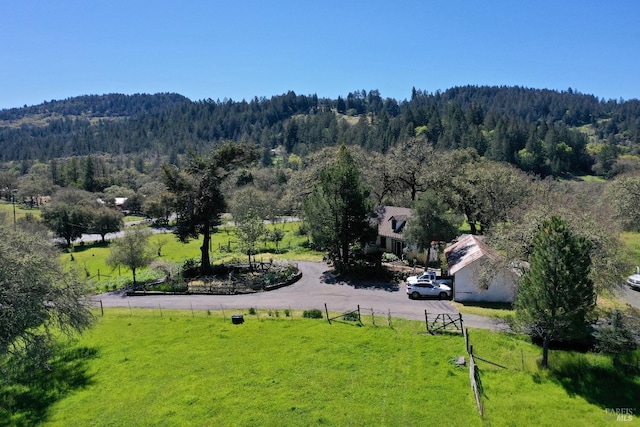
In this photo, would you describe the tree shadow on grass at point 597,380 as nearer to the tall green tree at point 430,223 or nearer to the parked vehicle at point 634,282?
the tall green tree at point 430,223

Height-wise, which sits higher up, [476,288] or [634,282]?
[476,288]

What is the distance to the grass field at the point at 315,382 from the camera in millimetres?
20391

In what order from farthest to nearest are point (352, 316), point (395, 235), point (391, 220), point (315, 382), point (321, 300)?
point (391, 220) < point (395, 235) < point (321, 300) < point (352, 316) < point (315, 382)

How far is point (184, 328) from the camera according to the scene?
31.7 metres

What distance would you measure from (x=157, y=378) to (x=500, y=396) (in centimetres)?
1940

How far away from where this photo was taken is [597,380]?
22766mm

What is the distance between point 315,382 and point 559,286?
14557mm

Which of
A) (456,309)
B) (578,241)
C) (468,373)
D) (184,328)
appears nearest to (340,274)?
(456,309)

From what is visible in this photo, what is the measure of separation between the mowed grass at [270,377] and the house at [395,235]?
18.9 meters

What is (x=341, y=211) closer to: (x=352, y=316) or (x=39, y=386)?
(x=352, y=316)

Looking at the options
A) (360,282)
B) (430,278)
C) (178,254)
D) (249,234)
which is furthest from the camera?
(178,254)

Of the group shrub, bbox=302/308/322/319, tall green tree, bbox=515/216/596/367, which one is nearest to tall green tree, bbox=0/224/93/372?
shrub, bbox=302/308/322/319

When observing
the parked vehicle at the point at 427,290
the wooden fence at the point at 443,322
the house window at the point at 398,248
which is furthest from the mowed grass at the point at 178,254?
the wooden fence at the point at 443,322

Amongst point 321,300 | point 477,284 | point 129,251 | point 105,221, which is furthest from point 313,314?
point 105,221
